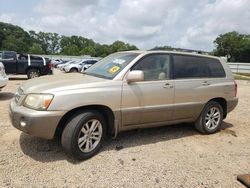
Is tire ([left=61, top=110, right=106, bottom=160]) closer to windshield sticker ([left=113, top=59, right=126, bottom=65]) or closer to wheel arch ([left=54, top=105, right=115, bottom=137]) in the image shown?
wheel arch ([left=54, top=105, right=115, bottom=137])

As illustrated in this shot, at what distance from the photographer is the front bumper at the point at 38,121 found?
418 cm

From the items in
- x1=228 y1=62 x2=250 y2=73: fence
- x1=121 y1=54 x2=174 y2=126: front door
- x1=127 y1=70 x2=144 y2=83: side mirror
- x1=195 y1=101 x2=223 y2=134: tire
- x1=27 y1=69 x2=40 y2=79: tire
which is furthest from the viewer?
x1=228 y1=62 x2=250 y2=73: fence

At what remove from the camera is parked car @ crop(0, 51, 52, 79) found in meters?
16.7

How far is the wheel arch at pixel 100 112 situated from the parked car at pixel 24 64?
1308 centimetres

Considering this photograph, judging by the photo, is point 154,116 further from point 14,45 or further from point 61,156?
point 14,45

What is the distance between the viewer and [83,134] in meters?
4.55

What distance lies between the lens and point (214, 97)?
6.27 metres

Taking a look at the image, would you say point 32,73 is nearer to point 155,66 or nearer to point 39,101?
point 155,66

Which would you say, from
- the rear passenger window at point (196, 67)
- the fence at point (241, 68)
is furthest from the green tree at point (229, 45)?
the rear passenger window at point (196, 67)

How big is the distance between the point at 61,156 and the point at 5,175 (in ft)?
3.04

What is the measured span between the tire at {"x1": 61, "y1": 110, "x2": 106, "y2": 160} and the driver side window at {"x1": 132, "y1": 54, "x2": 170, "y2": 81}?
45.7 inches

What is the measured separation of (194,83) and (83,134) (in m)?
2.56

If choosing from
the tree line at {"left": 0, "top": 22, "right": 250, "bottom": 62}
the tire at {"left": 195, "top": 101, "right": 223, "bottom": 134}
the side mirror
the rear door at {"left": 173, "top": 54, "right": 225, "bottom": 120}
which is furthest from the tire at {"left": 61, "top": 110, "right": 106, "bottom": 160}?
the tree line at {"left": 0, "top": 22, "right": 250, "bottom": 62}

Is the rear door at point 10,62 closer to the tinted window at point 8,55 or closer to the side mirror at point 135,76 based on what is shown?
the tinted window at point 8,55
